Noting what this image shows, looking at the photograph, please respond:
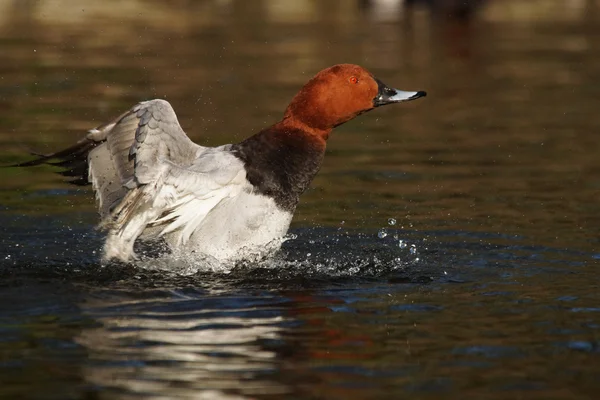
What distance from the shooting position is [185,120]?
12.0m

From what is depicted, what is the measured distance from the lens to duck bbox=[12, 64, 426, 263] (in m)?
6.66

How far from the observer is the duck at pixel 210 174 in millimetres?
6660

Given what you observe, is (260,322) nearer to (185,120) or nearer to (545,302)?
(545,302)

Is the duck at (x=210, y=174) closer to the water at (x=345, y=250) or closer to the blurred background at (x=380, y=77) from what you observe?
the water at (x=345, y=250)

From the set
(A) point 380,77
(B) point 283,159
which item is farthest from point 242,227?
(A) point 380,77

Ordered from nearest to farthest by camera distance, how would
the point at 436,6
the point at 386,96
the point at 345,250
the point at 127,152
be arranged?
the point at 127,152 → the point at 386,96 → the point at 345,250 → the point at 436,6

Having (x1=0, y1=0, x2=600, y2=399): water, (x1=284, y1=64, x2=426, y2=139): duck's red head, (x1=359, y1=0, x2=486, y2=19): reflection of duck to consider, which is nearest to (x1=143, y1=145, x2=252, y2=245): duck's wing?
(x1=0, y1=0, x2=600, y2=399): water

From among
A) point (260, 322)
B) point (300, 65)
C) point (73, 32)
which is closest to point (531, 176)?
point (260, 322)

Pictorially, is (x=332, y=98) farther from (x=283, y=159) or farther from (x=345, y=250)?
(x=345, y=250)

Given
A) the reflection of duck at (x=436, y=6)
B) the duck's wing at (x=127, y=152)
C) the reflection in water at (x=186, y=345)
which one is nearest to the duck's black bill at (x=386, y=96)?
the duck's wing at (x=127, y=152)

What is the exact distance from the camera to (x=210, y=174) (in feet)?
21.9

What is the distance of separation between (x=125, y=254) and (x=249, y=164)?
0.96 metres

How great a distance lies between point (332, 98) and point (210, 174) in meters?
0.98

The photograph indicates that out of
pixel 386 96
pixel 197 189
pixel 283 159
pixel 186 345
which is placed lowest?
pixel 186 345
